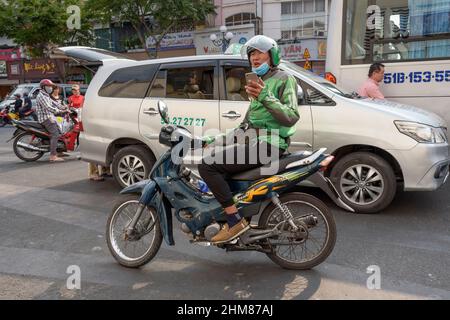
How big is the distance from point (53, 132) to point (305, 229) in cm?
724

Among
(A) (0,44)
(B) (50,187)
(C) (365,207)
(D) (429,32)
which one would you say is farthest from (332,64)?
(A) (0,44)

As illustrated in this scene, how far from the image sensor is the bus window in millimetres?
6141

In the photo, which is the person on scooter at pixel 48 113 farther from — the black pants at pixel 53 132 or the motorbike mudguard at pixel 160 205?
the motorbike mudguard at pixel 160 205

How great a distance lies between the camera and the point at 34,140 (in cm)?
930

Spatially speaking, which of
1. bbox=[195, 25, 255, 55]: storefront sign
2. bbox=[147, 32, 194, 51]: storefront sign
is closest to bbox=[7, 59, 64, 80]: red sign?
bbox=[147, 32, 194, 51]: storefront sign

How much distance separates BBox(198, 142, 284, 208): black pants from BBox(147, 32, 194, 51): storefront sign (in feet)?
78.3

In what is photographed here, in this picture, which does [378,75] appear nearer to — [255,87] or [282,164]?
[282,164]

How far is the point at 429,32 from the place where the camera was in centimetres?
618

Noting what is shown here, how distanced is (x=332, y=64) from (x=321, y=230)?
4079mm

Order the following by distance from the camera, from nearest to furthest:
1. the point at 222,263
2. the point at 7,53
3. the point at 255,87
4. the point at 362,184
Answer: the point at 255,87, the point at 222,263, the point at 362,184, the point at 7,53

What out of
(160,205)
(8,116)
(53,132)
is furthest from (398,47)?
(8,116)

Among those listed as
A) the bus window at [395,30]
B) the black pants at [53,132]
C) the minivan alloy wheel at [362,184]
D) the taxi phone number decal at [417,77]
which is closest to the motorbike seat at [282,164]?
the minivan alloy wheel at [362,184]

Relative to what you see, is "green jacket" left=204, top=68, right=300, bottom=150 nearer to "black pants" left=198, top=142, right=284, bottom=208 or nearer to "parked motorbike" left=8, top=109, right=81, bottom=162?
"black pants" left=198, top=142, right=284, bottom=208

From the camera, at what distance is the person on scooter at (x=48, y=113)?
29.5 ft
